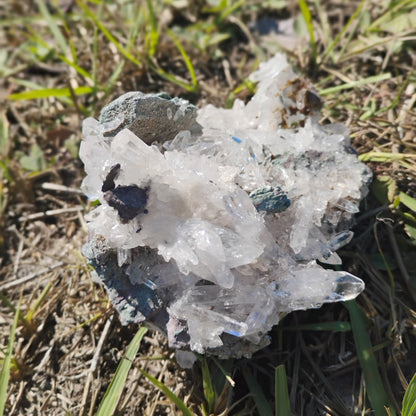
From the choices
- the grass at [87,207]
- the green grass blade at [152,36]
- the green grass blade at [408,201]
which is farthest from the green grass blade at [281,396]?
the green grass blade at [152,36]

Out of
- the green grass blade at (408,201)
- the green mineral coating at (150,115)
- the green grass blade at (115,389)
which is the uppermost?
the green mineral coating at (150,115)

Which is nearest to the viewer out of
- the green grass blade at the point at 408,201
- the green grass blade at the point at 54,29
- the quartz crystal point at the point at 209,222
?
the quartz crystal point at the point at 209,222

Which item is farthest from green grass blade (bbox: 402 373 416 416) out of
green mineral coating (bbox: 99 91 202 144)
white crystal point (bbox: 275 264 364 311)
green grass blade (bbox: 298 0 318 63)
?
green grass blade (bbox: 298 0 318 63)

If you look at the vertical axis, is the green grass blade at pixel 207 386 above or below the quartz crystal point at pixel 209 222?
below

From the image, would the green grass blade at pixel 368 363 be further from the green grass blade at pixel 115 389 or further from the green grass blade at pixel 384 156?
the green grass blade at pixel 115 389

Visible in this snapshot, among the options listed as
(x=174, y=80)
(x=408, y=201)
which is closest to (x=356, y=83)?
(x=408, y=201)
